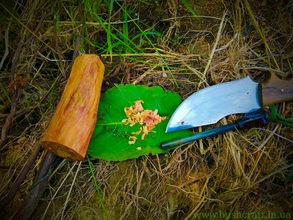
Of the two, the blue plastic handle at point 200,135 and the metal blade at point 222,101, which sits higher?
the metal blade at point 222,101

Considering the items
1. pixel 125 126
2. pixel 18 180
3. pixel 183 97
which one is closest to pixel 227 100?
pixel 183 97

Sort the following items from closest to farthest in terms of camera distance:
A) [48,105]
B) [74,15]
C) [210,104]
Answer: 1. [210,104]
2. [48,105]
3. [74,15]

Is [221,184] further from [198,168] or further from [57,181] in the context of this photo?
[57,181]

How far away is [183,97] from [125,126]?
0.59 metres

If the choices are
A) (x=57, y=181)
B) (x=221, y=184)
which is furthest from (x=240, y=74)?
(x=57, y=181)

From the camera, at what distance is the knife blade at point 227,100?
1518 millimetres

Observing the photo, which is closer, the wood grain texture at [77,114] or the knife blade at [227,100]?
the wood grain texture at [77,114]

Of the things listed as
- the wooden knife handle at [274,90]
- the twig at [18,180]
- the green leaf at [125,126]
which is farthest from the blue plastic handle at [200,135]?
the twig at [18,180]

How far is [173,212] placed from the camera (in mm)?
1563

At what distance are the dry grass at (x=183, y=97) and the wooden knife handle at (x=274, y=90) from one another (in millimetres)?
158

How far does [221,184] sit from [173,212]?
48cm

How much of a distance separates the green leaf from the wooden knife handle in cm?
68

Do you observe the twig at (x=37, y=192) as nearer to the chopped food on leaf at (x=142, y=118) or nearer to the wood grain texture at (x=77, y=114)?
the wood grain texture at (x=77, y=114)

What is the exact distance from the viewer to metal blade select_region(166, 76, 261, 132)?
154 centimetres
